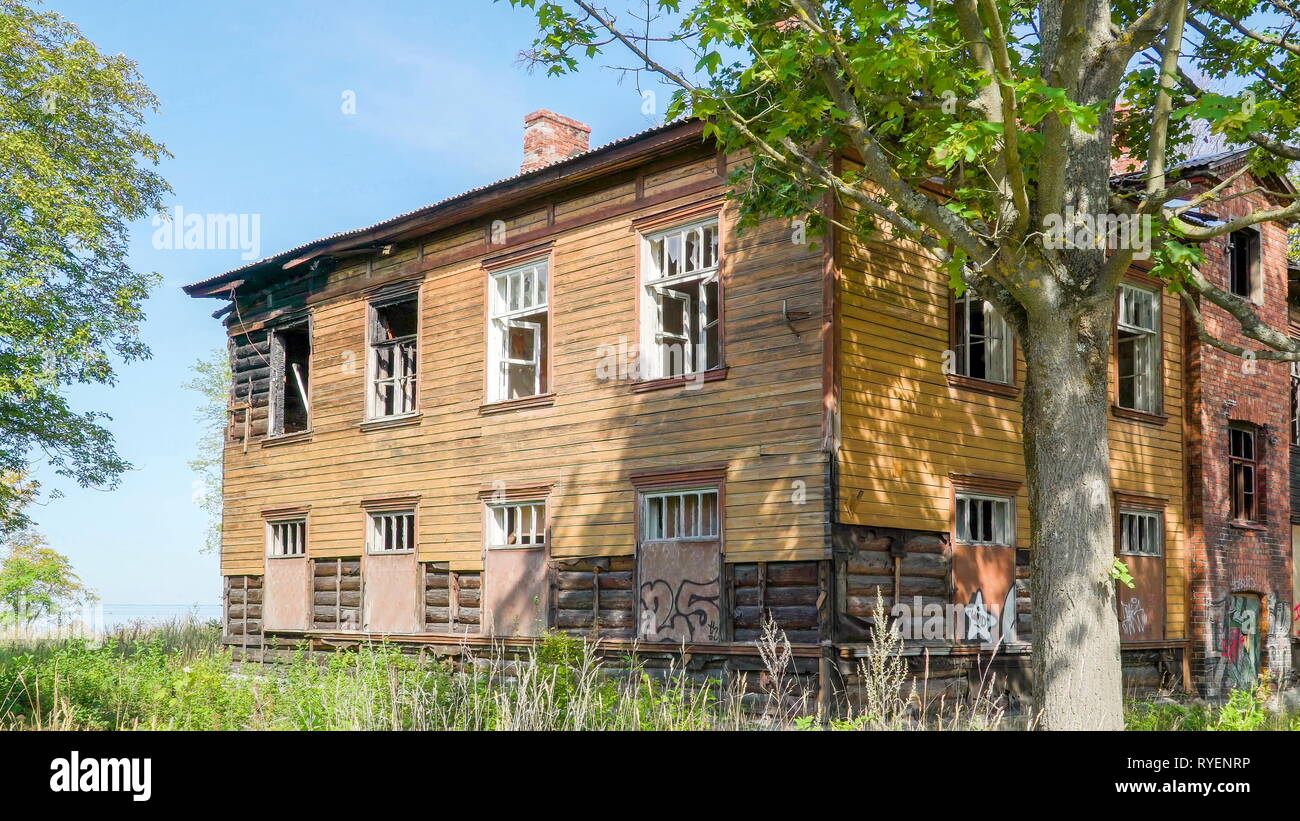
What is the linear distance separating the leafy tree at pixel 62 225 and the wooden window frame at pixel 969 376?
20974 mm

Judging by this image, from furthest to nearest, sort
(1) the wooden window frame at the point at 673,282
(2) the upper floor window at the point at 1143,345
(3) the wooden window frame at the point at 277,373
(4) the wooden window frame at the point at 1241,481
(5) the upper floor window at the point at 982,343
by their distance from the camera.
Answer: (3) the wooden window frame at the point at 277,373, (4) the wooden window frame at the point at 1241,481, (2) the upper floor window at the point at 1143,345, (5) the upper floor window at the point at 982,343, (1) the wooden window frame at the point at 673,282

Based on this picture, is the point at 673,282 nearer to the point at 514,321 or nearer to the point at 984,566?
the point at 514,321

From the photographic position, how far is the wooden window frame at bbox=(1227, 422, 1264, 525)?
2188 cm

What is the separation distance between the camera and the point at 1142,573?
19.7m

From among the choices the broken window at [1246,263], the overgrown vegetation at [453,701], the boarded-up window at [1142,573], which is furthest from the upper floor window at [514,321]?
the broken window at [1246,263]

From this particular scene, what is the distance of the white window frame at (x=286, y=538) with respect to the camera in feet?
74.5

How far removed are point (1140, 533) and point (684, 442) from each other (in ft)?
28.6

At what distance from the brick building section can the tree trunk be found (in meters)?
11.1

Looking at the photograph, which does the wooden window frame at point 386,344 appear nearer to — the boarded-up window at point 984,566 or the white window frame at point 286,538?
the white window frame at point 286,538

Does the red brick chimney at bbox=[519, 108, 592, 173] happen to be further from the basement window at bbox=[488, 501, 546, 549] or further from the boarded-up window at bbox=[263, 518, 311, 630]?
the boarded-up window at bbox=[263, 518, 311, 630]

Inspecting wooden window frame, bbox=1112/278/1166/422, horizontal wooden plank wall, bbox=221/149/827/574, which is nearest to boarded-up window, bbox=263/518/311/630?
horizontal wooden plank wall, bbox=221/149/827/574

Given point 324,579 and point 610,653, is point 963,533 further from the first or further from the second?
point 324,579

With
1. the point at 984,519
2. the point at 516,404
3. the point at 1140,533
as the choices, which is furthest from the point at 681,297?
the point at 1140,533
